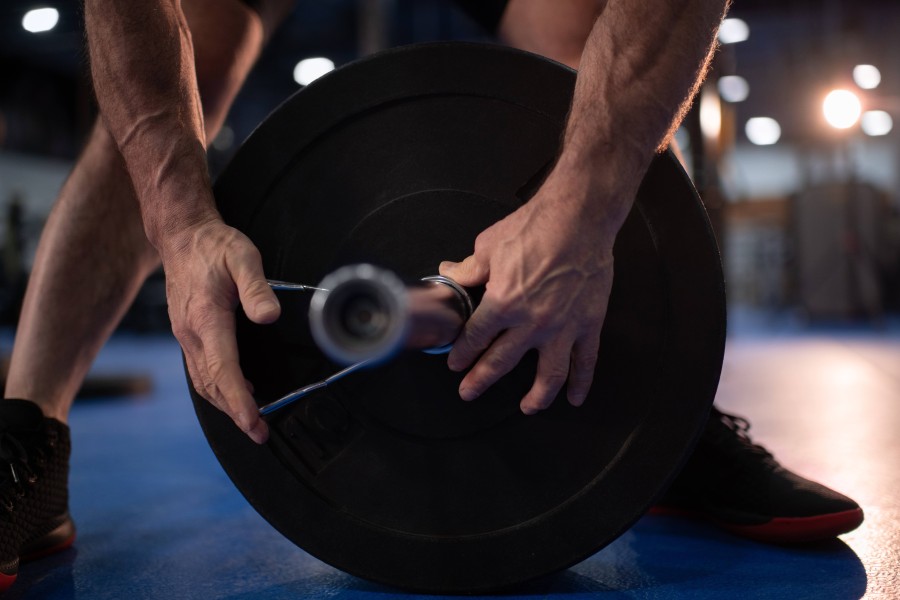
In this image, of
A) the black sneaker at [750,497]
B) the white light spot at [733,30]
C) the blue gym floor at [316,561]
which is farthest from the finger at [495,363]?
the white light spot at [733,30]

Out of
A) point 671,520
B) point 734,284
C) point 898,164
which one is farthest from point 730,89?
point 671,520

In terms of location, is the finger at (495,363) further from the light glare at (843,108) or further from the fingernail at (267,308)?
the light glare at (843,108)

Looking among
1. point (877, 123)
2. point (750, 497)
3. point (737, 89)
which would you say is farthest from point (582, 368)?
point (877, 123)

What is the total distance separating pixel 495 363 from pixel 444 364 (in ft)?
0.26

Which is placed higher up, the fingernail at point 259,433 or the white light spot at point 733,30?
the white light spot at point 733,30

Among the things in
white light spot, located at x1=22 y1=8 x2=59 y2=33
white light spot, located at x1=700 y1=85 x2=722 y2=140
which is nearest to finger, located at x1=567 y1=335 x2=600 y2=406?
white light spot, located at x1=700 y1=85 x2=722 y2=140

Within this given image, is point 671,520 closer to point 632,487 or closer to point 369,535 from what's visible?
point 632,487

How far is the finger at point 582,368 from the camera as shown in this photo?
66 cm

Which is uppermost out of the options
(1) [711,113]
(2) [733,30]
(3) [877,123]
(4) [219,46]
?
(3) [877,123]

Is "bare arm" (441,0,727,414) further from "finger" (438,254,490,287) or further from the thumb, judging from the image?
the thumb

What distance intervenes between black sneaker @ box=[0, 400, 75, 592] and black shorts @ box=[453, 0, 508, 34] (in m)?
0.84

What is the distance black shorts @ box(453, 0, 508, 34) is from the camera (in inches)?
44.9

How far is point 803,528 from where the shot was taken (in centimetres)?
86

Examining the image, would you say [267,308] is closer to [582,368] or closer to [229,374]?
[229,374]
